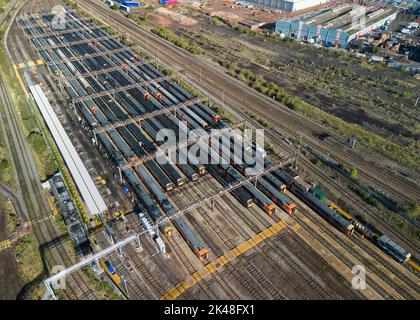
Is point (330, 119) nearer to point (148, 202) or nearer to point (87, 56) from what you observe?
point (148, 202)

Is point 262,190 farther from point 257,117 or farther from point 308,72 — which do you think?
point 308,72

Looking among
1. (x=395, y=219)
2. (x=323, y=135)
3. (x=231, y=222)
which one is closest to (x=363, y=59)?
(x=323, y=135)

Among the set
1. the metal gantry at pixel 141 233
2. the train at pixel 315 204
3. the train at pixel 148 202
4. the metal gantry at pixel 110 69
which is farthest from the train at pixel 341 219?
the metal gantry at pixel 110 69

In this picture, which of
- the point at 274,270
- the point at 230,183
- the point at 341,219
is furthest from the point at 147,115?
the point at 341,219

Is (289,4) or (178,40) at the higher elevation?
(289,4)

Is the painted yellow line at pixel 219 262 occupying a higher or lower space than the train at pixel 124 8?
lower

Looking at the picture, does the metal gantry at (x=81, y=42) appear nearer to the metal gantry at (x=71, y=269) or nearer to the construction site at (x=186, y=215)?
the construction site at (x=186, y=215)
